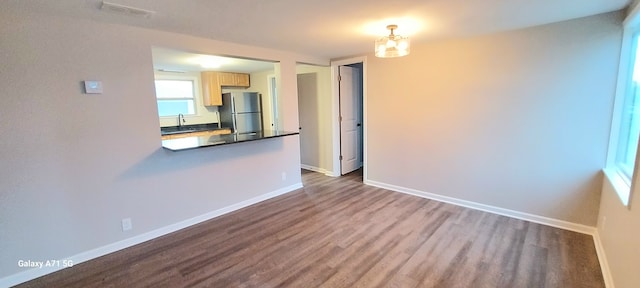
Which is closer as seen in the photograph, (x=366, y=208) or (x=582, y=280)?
(x=582, y=280)

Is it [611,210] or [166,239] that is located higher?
[611,210]

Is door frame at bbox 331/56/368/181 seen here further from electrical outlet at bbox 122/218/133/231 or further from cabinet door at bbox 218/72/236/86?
electrical outlet at bbox 122/218/133/231

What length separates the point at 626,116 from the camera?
241 cm

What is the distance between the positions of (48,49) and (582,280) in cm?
453

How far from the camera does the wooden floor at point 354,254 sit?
2113mm

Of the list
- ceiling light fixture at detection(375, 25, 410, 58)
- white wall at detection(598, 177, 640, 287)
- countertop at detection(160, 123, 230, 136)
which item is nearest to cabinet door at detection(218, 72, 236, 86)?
countertop at detection(160, 123, 230, 136)

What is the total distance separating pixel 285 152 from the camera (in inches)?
164

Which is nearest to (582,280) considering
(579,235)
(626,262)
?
(626,262)

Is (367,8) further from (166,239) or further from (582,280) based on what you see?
(166,239)

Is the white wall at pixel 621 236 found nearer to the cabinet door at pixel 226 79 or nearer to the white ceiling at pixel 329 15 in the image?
the white ceiling at pixel 329 15

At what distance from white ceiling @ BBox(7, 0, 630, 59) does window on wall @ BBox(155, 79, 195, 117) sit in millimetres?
3293

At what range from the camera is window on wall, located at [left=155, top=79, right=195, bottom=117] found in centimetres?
559

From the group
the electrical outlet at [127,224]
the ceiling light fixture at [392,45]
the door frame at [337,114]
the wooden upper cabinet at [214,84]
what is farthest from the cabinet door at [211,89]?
the ceiling light fixture at [392,45]

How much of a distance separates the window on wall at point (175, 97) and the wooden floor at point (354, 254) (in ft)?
11.5
